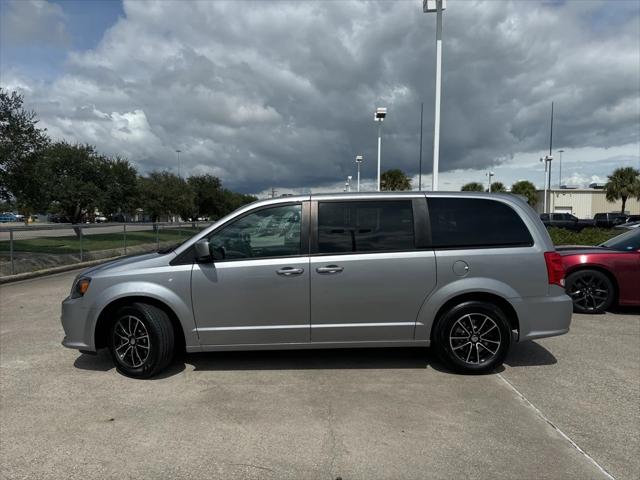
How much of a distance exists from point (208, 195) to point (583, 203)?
53110mm

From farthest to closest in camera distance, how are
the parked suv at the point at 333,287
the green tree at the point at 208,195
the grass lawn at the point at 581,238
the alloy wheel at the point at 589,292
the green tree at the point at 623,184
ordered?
the green tree at the point at 208,195 → the green tree at the point at 623,184 → the grass lawn at the point at 581,238 → the alloy wheel at the point at 589,292 → the parked suv at the point at 333,287

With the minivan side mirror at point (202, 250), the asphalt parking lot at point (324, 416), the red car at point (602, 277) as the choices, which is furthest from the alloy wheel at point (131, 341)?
the red car at point (602, 277)

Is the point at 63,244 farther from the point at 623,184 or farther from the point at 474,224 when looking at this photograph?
the point at 623,184

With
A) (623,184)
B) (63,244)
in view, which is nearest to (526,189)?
(623,184)

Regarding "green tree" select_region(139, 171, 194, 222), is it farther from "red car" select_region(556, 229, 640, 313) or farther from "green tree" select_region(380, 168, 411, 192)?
"red car" select_region(556, 229, 640, 313)

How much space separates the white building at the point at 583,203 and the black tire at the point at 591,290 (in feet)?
202

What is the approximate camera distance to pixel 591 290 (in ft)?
23.7

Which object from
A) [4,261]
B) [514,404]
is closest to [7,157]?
[4,261]

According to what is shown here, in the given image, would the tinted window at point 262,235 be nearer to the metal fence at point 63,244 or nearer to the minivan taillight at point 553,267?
the minivan taillight at point 553,267

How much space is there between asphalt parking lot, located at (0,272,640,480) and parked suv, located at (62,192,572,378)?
39 cm

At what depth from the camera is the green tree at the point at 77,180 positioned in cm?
2228

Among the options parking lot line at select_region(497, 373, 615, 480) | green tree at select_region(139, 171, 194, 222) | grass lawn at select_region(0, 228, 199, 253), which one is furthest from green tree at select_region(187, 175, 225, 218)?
parking lot line at select_region(497, 373, 615, 480)

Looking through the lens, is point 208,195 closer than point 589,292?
No

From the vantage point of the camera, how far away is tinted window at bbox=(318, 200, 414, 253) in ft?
14.8
